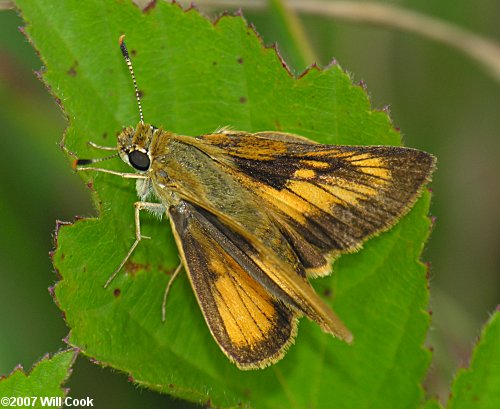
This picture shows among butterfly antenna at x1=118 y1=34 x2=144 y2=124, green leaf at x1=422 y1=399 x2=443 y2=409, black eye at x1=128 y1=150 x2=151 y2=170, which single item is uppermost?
butterfly antenna at x1=118 y1=34 x2=144 y2=124

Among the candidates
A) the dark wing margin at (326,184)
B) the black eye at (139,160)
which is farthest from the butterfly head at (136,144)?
the dark wing margin at (326,184)

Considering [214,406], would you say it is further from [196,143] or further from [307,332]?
[196,143]

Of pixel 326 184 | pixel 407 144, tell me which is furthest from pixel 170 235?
pixel 407 144

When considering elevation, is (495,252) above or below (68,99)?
below

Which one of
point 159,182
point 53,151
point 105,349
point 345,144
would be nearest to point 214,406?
point 105,349

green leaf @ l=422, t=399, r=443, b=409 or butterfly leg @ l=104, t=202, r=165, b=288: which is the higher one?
butterfly leg @ l=104, t=202, r=165, b=288

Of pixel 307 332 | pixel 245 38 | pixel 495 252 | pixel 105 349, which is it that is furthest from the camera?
pixel 495 252

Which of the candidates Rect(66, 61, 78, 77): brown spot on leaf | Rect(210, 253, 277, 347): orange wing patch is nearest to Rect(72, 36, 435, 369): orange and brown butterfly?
Rect(210, 253, 277, 347): orange wing patch

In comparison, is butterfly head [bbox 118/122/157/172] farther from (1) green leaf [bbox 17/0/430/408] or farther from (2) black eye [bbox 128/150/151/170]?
(1) green leaf [bbox 17/0/430/408]
